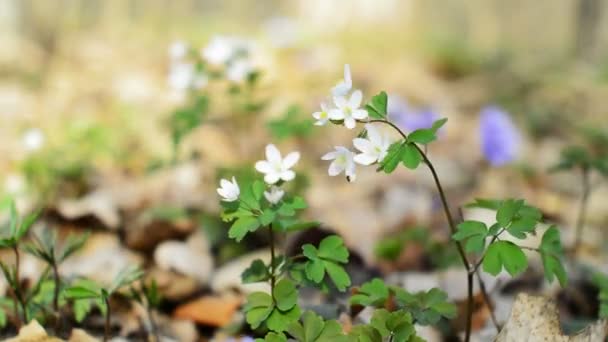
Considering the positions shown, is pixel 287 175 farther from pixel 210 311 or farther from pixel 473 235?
pixel 210 311

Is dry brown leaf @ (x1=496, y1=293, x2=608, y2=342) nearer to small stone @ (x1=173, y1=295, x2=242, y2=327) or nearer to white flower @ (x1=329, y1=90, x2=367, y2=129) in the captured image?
white flower @ (x1=329, y1=90, x2=367, y2=129)

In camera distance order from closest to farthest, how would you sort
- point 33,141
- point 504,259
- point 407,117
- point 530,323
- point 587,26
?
point 504,259 → point 530,323 → point 33,141 → point 407,117 → point 587,26

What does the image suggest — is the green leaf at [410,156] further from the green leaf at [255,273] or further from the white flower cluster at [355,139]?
the green leaf at [255,273]

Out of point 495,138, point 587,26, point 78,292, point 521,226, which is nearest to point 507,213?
point 521,226

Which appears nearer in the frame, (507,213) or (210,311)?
(507,213)

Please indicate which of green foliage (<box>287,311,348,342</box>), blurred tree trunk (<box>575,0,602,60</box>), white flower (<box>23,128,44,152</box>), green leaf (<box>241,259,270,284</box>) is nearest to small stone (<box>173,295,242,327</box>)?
green leaf (<box>241,259,270,284</box>)

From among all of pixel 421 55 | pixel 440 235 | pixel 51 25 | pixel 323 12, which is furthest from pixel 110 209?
Result: pixel 323 12

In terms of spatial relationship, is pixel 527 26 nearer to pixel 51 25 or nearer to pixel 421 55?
pixel 421 55
